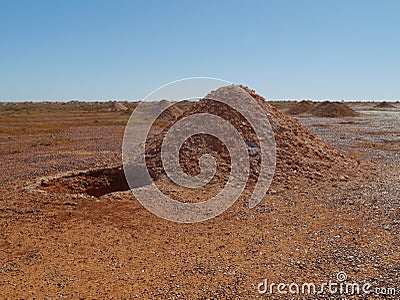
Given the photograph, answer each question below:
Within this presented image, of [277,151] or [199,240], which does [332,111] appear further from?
[199,240]

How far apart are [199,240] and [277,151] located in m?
4.54

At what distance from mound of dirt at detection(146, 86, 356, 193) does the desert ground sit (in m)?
0.08

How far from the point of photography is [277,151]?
374 inches

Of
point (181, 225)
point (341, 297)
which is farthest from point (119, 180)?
point (341, 297)

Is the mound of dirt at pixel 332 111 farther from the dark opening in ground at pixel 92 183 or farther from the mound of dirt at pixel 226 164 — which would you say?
the dark opening in ground at pixel 92 183

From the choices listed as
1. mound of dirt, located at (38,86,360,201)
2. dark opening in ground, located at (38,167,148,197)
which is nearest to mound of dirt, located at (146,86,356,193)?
mound of dirt, located at (38,86,360,201)

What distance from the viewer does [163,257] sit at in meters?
5.18

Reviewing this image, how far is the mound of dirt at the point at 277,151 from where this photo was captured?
884cm

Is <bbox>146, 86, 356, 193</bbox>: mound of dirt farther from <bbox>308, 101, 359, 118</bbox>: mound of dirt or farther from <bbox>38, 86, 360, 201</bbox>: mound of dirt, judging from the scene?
<bbox>308, 101, 359, 118</bbox>: mound of dirt

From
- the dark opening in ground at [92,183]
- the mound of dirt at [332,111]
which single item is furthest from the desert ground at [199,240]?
the mound of dirt at [332,111]

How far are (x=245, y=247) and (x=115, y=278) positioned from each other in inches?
80.3

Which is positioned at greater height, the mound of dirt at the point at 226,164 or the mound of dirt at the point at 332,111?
the mound of dirt at the point at 332,111

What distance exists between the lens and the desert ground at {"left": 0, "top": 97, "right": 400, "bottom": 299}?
4434 mm

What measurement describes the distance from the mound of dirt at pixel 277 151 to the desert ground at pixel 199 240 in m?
0.08
